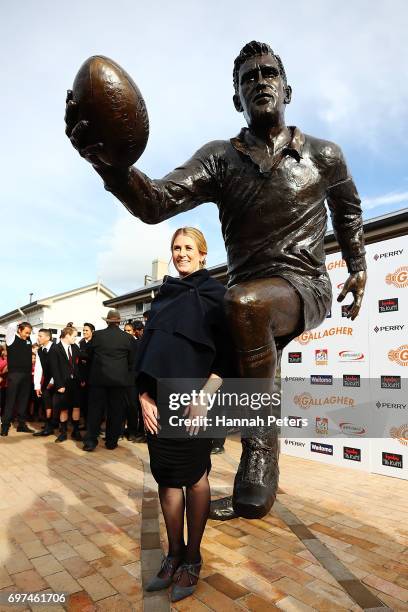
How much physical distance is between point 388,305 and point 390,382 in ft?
3.34

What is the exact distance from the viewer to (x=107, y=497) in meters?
4.14

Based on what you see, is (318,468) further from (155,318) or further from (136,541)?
(155,318)

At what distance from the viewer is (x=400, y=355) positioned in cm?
551

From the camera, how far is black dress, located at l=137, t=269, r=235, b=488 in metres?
2.18

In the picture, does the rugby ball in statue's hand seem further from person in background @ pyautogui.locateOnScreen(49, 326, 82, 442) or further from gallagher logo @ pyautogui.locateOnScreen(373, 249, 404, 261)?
person in background @ pyautogui.locateOnScreen(49, 326, 82, 442)

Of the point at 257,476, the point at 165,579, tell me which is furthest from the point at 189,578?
the point at 257,476

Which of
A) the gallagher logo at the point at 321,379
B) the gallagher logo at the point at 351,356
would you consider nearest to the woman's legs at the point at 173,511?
the gallagher logo at the point at 351,356

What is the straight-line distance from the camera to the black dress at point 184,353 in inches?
Answer: 85.7

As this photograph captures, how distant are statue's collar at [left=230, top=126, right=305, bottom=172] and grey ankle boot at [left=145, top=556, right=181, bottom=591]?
219 cm

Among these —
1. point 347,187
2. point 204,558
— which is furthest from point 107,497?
point 347,187

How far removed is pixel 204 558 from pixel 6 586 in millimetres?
1175

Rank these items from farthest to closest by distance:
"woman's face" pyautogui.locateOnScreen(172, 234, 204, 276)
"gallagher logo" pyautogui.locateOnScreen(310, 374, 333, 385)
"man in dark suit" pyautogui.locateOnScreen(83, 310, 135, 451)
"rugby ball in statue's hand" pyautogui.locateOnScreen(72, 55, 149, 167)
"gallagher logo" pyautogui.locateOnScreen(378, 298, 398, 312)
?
1. "man in dark suit" pyautogui.locateOnScreen(83, 310, 135, 451)
2. "gallagher logo" pyautogui.locateOnScreen(310, 374, 333, 385)
3. "gallagher logo" pyautogui.locateOnScreen(378, 298, 398, 312)
4. "woman's face" pyautogui.locateOnScreen(172, 234, 204, 276)
5. "rugby ball in statue's hand" pyautogui.locateOnScreen(72, 55, 149, 167)
